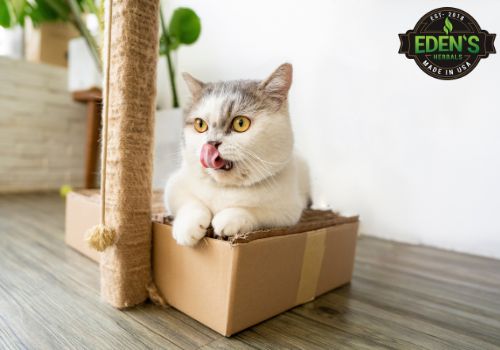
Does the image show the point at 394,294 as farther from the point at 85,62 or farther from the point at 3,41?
the point at 3,41

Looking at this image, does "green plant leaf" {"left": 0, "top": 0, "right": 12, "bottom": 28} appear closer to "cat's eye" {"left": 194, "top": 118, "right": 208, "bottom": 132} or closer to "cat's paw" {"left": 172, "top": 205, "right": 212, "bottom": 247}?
"cat's eye" {"left": 194, "top": 118, "right": 208, "bottom": 132}

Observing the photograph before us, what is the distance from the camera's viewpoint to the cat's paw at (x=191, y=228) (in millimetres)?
649

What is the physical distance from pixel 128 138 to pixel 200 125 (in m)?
0.17

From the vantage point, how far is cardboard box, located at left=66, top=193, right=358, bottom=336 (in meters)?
0.63

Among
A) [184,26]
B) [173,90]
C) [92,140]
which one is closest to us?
[184,26]

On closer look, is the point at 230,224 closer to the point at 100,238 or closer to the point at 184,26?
the point at 100,238

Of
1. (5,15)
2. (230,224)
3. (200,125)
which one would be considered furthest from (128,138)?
(5,15)

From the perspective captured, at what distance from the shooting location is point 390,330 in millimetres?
716

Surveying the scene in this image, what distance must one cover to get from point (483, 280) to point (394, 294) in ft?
1.27

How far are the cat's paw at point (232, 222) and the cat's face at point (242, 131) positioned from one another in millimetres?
69

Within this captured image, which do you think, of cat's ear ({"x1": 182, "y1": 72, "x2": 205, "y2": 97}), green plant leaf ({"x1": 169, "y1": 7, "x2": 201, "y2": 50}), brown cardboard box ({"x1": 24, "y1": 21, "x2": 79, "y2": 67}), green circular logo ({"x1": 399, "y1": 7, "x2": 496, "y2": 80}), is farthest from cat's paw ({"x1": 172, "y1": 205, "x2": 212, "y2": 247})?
brown cardboard box ({"x1": 24, "y1": 21, "x2": 79, "y2": 67})

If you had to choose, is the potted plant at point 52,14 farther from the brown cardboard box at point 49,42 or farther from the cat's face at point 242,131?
the cat's face at point 242,131

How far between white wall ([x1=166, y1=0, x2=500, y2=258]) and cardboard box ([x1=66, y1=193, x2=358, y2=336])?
0.36 metres

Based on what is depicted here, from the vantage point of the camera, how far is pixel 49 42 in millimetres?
2520
